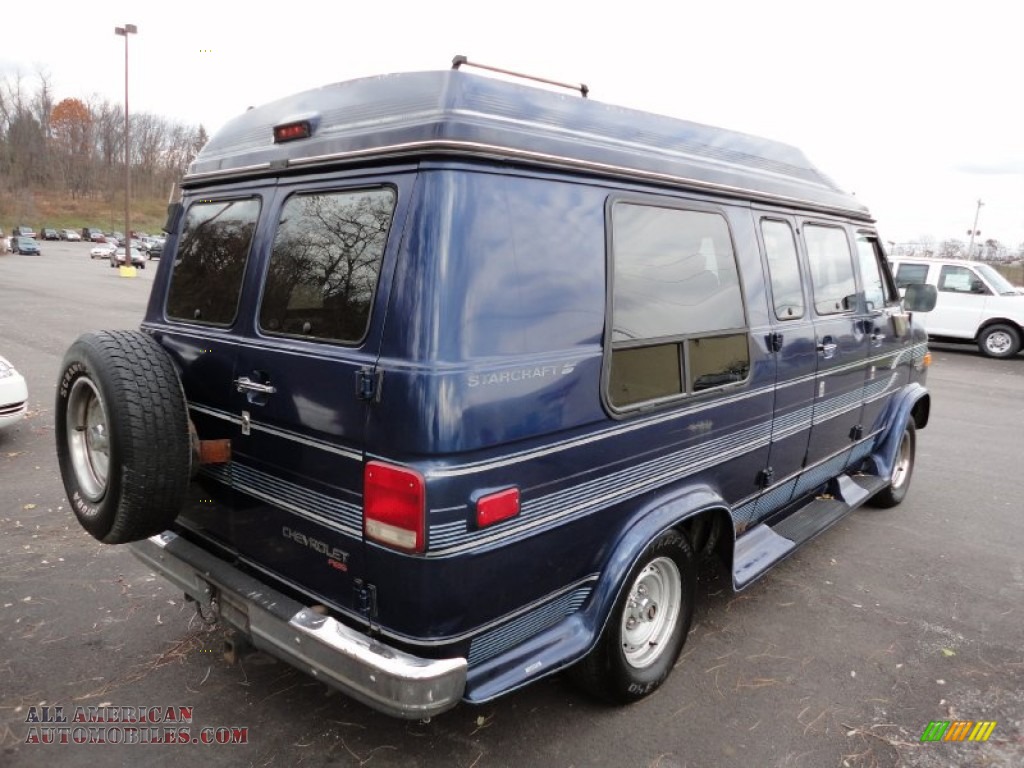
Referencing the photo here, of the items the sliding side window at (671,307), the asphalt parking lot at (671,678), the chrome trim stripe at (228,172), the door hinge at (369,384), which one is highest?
the chrome trim stripe at (228,172)

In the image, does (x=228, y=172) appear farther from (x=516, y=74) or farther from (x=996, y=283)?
(x=996, y=283)

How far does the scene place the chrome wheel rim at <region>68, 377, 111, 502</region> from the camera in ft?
9.61

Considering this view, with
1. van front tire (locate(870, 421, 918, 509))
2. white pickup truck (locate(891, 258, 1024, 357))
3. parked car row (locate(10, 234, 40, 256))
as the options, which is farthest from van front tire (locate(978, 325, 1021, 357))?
parked car row (locate(10, 234, 40, 256))

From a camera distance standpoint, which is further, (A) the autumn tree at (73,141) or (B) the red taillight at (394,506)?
(A) the autumn tree at (73,141)

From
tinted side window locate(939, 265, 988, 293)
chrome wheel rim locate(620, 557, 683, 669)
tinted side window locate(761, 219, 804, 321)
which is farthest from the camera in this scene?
tinted side window locate(939, 265, 988, 293)

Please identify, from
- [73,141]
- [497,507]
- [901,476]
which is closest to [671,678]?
[497,507]

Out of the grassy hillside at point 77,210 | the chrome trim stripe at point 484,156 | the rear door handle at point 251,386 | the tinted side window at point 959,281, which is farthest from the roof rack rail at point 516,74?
the grassy hillside at point 77,210

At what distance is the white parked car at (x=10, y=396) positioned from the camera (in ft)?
20.2

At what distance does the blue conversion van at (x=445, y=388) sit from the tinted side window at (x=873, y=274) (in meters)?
1.58

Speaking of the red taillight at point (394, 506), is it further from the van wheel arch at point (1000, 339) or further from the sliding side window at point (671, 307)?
the van wheel arch at point (1000, 339)

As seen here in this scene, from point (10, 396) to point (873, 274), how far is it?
23.3 ft

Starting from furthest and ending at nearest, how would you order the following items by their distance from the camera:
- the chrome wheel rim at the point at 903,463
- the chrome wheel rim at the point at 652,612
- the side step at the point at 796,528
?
the chrome wheel rim at the point at 903,463 < the side step at the point at 796,528 < the chrome wheel rim at the point at 652,612

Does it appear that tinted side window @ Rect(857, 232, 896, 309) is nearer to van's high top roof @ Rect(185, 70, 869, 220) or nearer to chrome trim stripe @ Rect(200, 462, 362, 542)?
van's high top roof @ Rect(185, 70, 869, 220)

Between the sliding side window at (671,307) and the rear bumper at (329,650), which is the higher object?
the sliding side window at (671,307)
